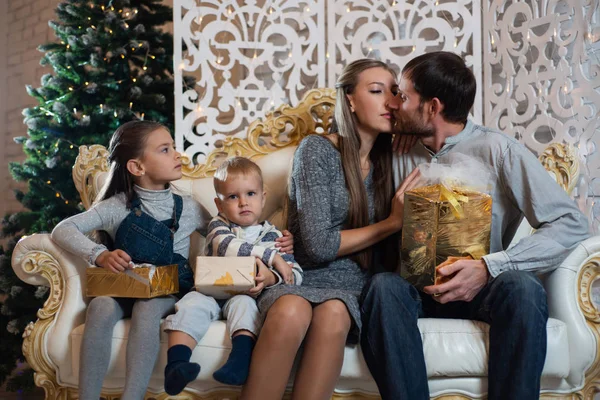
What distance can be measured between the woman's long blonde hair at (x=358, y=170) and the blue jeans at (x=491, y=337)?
1.20ft

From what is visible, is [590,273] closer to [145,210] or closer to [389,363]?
[389,363]

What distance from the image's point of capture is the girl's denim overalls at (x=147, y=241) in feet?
7.12

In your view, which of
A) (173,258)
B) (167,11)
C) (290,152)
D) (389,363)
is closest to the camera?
(389,363)

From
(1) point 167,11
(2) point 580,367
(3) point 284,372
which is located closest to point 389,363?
(3) point 284,372

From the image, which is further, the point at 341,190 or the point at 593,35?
the point at 593,35

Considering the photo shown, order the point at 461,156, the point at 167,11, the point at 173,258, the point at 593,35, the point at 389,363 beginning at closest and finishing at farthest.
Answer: the point at 389,363, the point at 461,156, the point at 173,258, the point at 593,35, the point at 167,11

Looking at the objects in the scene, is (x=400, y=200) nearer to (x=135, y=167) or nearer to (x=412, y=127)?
(x=412, y=127)

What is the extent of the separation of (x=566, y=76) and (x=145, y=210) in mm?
1852


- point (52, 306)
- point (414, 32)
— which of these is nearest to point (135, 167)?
point (52, 306)

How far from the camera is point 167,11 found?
3643 mm

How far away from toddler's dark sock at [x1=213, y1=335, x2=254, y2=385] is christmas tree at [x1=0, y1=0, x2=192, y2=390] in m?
1.92

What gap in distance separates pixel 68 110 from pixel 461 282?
7.76 feet

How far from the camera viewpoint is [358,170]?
2.23 metres

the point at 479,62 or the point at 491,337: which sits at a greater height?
the point at 479,62
